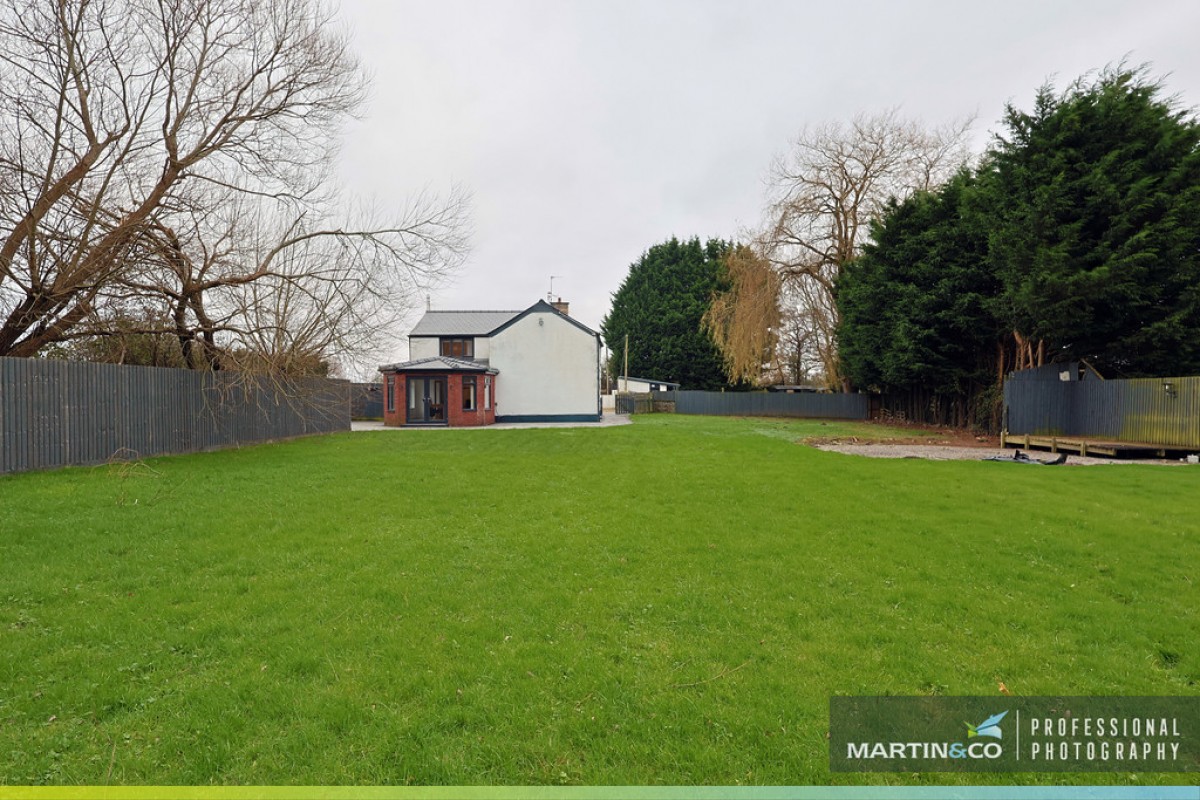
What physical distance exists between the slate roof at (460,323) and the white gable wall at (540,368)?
2324mm

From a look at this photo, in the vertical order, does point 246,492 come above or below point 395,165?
below

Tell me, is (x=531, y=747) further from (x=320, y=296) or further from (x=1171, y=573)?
(x=320, y=296)

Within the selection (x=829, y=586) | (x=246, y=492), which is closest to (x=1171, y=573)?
(x=829, y=586)

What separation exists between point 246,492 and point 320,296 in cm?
571

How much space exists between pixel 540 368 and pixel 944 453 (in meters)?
18.3

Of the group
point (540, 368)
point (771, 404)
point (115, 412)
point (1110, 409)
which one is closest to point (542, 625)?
point (115, 412)

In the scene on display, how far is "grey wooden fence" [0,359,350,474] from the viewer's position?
365 inches

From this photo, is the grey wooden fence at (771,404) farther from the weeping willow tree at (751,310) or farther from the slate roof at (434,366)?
the slate roof at (434,366)

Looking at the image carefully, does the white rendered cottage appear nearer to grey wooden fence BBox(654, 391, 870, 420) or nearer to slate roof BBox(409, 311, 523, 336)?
slate roof BBox(409, 311, 523, 336)

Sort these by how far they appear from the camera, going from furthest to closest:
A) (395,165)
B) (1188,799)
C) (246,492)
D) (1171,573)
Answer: (395,165) < (246,492) < (1171,573) < (1188,799)

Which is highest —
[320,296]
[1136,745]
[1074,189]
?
[1074,189]

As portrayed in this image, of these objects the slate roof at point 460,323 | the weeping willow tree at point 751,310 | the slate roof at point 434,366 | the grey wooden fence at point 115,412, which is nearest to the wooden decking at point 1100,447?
the weeping willow tree at point 751,310

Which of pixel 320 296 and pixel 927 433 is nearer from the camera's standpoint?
pixel 320 296

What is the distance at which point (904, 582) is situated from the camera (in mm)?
4582
